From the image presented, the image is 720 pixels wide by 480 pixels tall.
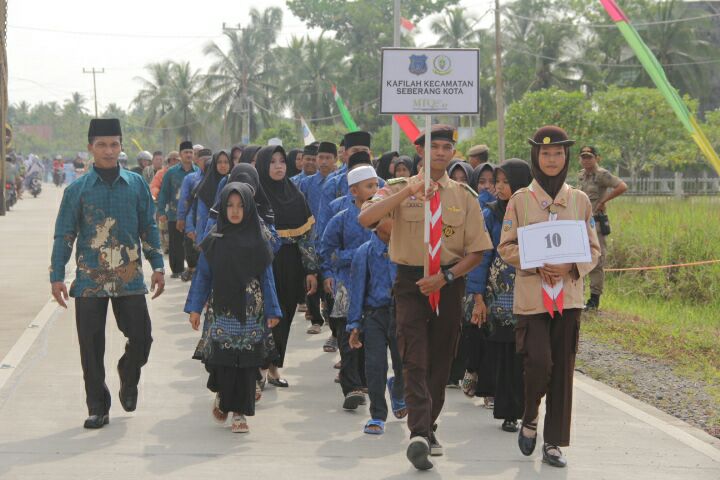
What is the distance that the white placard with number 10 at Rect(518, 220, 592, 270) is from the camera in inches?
266

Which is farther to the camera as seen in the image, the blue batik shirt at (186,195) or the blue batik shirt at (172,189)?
the blue batik shirt at (172,189)

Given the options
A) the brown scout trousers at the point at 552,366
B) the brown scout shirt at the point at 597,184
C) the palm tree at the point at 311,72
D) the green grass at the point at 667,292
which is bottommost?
the green grass at the point at 667,292

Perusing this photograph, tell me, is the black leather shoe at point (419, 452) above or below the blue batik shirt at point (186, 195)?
below

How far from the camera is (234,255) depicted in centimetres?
786

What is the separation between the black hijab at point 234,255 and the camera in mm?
7820

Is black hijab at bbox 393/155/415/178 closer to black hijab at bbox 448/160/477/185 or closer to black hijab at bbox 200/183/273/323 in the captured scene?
black hijab at bbox 448/160/477/185

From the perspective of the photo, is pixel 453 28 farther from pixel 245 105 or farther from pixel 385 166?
pixel 385 166

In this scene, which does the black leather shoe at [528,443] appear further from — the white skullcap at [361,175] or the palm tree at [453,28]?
the palm tree at [453,28]

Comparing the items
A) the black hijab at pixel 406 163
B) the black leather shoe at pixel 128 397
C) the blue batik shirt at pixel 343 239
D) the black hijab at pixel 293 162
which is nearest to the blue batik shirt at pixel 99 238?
the black leather shoe at pixel 128 397

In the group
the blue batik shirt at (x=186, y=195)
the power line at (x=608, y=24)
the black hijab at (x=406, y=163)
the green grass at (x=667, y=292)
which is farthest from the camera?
the power line at (x=608, y=24)

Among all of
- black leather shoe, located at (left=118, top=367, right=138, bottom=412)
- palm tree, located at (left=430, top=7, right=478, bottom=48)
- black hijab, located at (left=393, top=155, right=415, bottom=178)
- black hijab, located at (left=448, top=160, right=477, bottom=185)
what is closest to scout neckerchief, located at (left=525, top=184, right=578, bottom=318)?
black leather shoe, located at (left=118, top=367, right=138, bottom=412)

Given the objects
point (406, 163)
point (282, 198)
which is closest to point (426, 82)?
point (282, 198)

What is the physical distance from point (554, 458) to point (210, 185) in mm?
7328

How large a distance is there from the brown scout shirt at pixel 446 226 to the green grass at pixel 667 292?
367 centimetres
